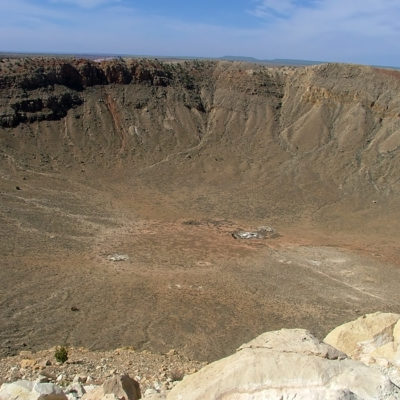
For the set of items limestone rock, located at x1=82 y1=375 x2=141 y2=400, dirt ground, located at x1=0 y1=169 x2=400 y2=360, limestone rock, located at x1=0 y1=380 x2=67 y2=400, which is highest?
limestone rock, located at x1=0 y1=380 x2=67 y2=400

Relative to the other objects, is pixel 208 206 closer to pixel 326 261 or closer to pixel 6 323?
pixel 326 261

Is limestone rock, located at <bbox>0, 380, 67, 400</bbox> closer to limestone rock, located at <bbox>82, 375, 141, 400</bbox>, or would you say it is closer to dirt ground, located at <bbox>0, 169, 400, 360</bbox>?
limestone rock, located at <bbox>82, 375, 141, 400</bbox>

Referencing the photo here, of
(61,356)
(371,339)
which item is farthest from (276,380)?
(61,356)

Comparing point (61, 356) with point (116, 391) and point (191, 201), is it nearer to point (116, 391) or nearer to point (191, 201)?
point (116, 391)

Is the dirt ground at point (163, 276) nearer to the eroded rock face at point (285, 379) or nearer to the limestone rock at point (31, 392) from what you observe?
the limestone rock at point (31, 392)

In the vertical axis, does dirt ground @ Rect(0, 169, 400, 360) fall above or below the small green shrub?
below

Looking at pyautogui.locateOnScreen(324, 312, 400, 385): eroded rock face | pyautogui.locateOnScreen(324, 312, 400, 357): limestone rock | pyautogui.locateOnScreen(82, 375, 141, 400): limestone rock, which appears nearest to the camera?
pyautogui.locateOnScreen(82, 375, 141, 400): limestone rock

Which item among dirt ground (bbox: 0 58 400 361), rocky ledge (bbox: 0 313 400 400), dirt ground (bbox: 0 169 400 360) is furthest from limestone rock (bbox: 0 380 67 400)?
dirt ground (bbox: 0 58 400 361)

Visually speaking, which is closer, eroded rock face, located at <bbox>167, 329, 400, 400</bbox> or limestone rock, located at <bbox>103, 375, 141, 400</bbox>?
eroded rock face, located at <bbox>167, 329, 400, 400</bbox>

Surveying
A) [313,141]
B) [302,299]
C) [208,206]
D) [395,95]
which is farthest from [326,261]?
[395,95]
